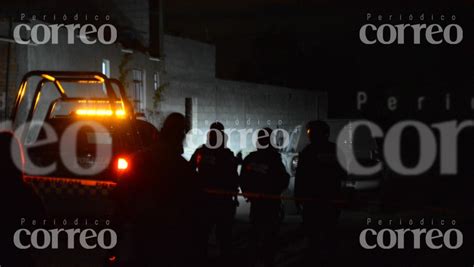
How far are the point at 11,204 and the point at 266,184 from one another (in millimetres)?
4081

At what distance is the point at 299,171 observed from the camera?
296 inches

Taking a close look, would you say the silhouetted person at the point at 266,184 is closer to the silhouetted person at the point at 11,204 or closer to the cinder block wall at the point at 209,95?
the silhouetted person at the point at 11,204

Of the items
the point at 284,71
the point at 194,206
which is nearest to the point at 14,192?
the point at 194,206

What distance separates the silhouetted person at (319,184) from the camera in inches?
291

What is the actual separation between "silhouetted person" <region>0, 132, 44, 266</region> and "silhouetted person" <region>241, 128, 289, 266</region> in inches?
154

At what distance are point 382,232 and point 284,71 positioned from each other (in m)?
40.8

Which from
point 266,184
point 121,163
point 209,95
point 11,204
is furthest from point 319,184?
point 209,95

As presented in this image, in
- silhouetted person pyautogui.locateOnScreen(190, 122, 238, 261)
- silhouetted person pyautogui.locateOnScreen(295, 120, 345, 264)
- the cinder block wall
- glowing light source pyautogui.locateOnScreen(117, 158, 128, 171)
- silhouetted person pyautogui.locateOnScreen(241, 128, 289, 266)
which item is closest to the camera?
glowing light source pyautogui.locateOnScreen(117, 158, 128, 171)

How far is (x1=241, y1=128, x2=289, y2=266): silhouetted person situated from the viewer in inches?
323

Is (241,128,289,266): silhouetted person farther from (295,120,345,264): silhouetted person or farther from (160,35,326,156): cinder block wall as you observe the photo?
(160,35,326,156): cinder block wall

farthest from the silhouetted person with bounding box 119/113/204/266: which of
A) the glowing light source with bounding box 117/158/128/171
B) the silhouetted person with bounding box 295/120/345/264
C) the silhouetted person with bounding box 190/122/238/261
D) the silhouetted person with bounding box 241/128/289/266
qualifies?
the silhouetted person with bounding box 190/122/238/261

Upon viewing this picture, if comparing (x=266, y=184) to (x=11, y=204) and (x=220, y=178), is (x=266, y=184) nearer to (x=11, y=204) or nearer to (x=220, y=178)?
(x=220, y=178)

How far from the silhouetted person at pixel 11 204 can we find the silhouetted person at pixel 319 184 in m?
3.46

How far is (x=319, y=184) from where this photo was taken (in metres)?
7.45
